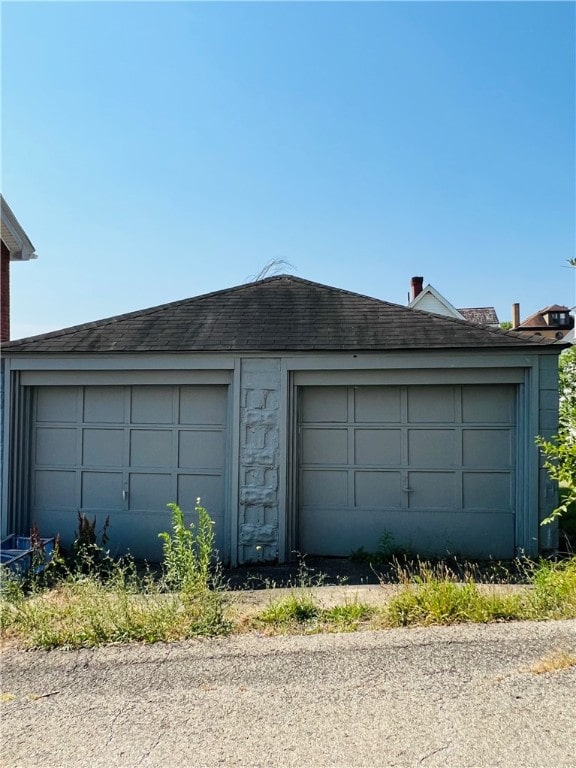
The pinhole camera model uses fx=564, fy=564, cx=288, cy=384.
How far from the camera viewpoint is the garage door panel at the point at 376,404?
286 inches

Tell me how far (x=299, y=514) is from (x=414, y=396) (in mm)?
2119

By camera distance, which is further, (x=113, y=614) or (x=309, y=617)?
(x=309, y=617)

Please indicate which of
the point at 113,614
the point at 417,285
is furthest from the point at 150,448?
the point at 417,285

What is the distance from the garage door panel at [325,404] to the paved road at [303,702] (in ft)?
11.5

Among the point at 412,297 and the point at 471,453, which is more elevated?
the point at 412,297

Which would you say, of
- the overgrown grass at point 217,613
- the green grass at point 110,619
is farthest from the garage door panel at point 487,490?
the green grass at point 110,619

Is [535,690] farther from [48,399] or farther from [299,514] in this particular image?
[48,399]

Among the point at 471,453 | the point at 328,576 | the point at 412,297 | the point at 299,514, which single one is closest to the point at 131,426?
the point at 299,514

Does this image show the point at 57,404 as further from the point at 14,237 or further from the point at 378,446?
the point at 14,237

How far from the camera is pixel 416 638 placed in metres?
3.96

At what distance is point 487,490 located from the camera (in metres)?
7.07

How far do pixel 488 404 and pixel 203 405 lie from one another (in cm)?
365

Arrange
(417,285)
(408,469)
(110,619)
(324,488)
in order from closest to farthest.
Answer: (110,619), (408,469), (324,488), (417,285)

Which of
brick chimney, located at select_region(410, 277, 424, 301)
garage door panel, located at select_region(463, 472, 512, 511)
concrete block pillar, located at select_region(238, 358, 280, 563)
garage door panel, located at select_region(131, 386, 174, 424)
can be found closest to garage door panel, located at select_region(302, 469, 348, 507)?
concrete block pillar, located at select_region(238, 358, 280, 563)
